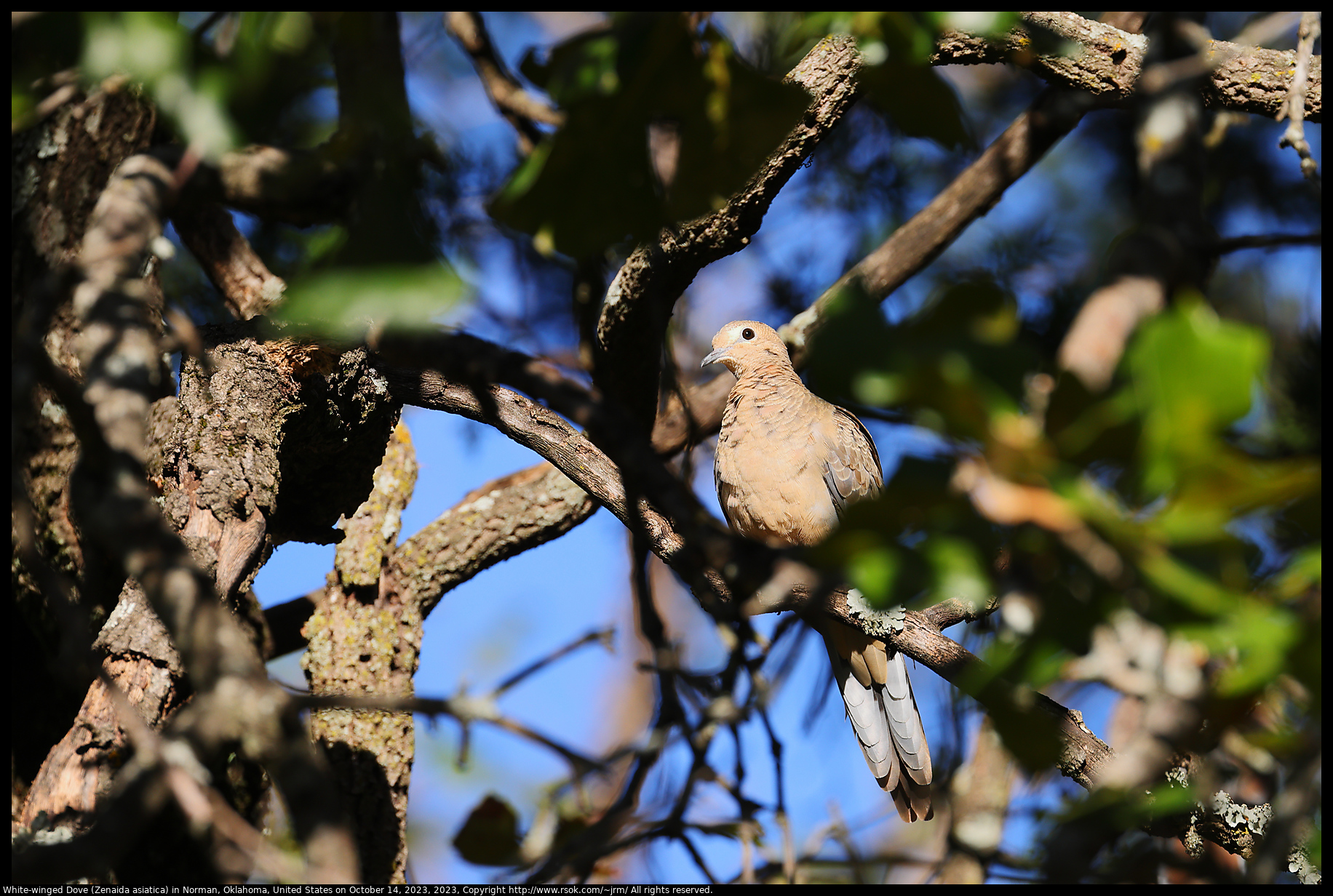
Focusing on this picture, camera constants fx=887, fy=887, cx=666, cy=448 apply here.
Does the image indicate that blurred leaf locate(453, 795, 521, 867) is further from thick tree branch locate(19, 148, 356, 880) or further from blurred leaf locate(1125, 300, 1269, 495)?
blurred leaf locate(1125, 300, 1269, 495)

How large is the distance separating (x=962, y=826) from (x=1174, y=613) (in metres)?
0.75

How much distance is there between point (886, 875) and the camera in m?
1.83

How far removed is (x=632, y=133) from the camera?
1021 mm

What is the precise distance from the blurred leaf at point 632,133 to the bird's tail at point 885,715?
7.11 ft

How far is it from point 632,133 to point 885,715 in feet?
8.74

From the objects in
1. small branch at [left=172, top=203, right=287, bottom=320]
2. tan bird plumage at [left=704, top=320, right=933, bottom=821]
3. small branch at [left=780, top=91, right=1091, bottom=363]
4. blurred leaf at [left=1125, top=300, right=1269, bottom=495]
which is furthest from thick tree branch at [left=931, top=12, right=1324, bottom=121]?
small branch at [left=172, top=203, right=287, bottom=320]

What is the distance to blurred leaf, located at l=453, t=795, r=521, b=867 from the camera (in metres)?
1.62

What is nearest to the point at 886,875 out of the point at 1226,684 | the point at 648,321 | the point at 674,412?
the point at 1226,684

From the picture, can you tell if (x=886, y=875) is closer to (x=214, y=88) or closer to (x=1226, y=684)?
(x=1226, y=684)

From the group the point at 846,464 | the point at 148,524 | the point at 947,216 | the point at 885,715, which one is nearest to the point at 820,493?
the point at 846,464

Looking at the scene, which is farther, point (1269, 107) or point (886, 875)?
point (1269, 107)

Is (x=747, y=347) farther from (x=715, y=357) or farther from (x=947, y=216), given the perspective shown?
(x=947, y=216)

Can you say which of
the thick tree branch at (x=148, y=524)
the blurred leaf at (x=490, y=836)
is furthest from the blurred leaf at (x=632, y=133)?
the blurred leaf at (x=490, y=836)

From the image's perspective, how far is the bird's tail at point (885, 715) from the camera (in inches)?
118
